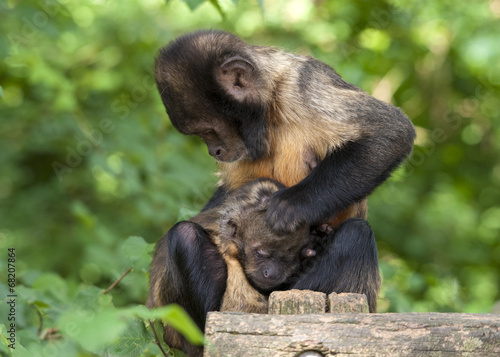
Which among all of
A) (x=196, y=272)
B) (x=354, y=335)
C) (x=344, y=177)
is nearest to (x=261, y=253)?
(x=196, y=272)

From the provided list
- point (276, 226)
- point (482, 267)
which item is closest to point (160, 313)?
point (276, 226)

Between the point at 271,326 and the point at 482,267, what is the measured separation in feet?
32.4

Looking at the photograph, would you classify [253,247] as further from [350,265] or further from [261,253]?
[350,265]

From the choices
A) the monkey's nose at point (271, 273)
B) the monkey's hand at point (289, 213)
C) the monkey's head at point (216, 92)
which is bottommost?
the monkey's nose at point (271, 273)

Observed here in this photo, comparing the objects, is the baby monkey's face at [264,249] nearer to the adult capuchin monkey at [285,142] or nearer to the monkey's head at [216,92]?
the adult capuchin monkey at [285,142]

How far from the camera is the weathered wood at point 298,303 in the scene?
9.91 feet

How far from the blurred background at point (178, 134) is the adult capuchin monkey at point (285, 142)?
209cm

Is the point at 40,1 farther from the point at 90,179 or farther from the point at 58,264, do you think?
the point at 58,264

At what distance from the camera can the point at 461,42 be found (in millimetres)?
9859

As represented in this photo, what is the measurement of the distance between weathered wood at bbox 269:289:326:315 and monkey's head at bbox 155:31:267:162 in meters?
1.50

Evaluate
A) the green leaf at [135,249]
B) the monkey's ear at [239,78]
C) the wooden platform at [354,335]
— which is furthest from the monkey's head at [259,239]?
the wooden platform at [354,335]

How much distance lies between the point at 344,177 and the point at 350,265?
592 mm

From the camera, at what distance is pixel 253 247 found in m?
4.16

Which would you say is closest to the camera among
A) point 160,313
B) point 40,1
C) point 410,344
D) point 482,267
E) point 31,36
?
point 160,313
